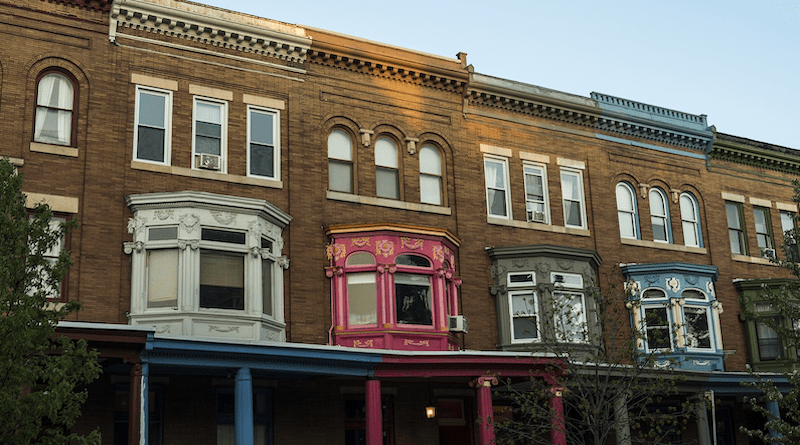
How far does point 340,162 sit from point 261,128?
7.94ft

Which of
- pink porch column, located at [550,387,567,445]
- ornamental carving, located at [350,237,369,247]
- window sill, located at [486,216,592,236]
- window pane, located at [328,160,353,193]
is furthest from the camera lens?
window sill, located at [486,216,592,236]

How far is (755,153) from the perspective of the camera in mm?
32719

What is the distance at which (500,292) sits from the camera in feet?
84.1

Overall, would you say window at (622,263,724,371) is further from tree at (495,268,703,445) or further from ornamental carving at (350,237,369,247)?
ornamental carving at (350,237,369,247)

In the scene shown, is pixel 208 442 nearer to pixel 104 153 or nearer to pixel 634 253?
pixel 104 153

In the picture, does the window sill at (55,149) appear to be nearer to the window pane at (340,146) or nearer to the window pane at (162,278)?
the window pane at (162,278)

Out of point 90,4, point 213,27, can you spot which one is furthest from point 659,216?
point 90,4

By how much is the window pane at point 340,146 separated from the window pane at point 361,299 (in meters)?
3.52

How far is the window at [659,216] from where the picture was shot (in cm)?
3008

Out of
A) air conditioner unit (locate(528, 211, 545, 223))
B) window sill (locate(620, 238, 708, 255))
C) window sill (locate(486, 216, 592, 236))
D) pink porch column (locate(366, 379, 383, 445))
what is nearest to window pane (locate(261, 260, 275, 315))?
pink porch column (locate(366, 379, 383, 445))

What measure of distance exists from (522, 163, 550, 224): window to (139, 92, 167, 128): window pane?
11051mm

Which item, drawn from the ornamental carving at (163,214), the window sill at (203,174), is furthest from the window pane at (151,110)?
the ornamental carving at (163,214)

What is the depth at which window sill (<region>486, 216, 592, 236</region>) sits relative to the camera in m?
26.6

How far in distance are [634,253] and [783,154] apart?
8765 millimetres
